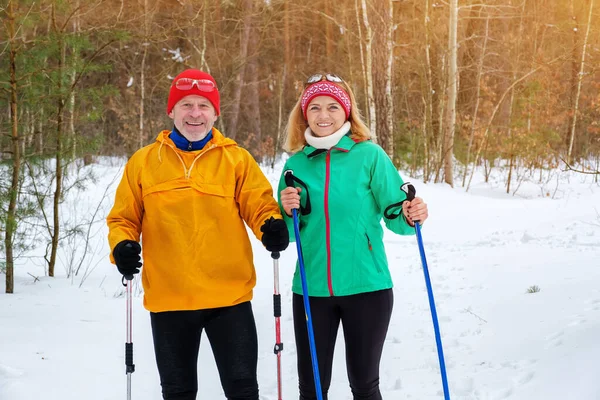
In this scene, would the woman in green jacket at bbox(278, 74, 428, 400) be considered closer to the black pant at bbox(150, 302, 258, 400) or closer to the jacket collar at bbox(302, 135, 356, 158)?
the jacket collar at bbox(302, 135, 356, 158)

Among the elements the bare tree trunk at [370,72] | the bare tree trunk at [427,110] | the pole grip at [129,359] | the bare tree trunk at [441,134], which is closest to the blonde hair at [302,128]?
the pole grip at [129,359]

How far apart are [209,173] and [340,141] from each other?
2.10 feet

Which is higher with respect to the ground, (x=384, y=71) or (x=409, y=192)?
(x=384, y=71)

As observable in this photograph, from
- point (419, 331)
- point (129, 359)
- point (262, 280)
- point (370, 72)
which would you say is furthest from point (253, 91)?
point (129, 359)

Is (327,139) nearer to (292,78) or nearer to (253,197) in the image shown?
(253,197)

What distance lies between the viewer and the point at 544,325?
4.02 meters

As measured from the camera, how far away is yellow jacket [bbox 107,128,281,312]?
2412mm

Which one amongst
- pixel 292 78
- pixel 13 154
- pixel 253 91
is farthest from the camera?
pixel 292 78

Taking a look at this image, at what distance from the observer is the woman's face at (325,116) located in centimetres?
257

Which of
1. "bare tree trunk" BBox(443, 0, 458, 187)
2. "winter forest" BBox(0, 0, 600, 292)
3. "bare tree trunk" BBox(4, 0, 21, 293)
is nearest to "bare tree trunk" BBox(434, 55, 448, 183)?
"winter forest" BBox(0, 0, 600, 292)

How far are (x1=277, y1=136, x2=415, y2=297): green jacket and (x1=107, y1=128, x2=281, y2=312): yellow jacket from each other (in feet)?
0.79

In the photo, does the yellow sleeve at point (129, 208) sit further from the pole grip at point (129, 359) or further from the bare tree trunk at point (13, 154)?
the bare tree trunk at point (13, 154)

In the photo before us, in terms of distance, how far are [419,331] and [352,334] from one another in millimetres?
2279

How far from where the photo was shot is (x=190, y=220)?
2.43m
